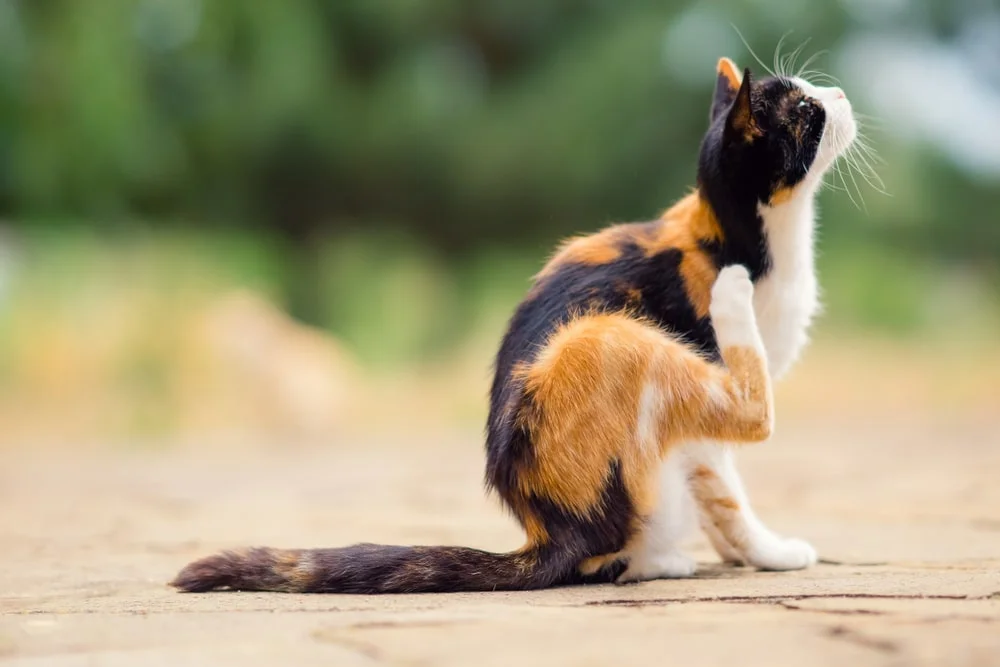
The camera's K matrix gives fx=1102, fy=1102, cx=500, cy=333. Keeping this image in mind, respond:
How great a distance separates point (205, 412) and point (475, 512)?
4936mm

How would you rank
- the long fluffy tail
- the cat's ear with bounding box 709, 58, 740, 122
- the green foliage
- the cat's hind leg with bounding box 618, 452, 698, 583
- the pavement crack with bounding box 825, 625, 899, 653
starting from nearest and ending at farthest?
1. the pavement crack with bounding box 825, 625, 899, 653
2. the long fluffy tail
3. the cat's hind leg with bounding box 618, 452, 698, 583
4. the cat's ear with bounding box 709, 58, 740, 122
5. the green foliage

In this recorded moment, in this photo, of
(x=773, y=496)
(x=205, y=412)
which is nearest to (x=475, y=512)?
(x=773, y=496)

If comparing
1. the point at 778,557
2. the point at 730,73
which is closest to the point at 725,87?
the point at 730,73

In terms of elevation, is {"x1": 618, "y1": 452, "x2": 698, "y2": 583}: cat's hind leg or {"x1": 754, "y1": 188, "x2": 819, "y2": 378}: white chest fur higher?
{"x1": 754, "y1": 188, "x2": 819, "y2": 378}: white chest fur

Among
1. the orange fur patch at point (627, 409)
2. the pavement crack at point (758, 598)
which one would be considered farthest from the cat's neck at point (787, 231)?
the pavement crack at point (758, 598)

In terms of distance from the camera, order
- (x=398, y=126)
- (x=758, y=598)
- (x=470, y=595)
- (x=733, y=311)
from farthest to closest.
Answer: (x=398, y=126) → (x=733, y=311) → (x=470, y=595) → (x=758, y=598)

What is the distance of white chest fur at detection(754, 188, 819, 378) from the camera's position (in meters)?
2.66

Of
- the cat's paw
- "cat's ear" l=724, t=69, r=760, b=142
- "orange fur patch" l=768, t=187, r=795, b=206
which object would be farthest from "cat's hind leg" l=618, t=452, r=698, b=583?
"cat's ear" l=724, t=69, r=760, b=142

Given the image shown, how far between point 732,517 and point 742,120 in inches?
38.0

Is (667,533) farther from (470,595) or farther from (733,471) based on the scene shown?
(470,595)

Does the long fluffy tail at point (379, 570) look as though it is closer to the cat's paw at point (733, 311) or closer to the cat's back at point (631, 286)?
the cat's back at point (631, 286)

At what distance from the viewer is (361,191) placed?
32.4 feet

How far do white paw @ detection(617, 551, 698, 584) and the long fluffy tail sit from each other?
0.16 metres

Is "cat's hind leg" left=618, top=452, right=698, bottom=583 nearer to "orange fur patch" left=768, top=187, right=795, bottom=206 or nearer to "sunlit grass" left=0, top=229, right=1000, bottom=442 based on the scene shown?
"orange fur patch" left=768, top=187, right=795, bottom=206
